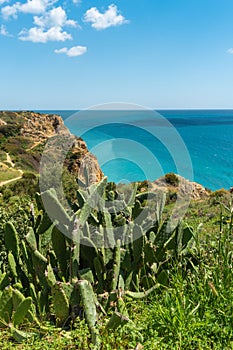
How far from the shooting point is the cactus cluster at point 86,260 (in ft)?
6.91

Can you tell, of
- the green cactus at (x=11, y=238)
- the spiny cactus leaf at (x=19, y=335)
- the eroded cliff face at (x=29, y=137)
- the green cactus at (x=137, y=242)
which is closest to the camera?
the spiny cactus leaf at (x=19, y=335)

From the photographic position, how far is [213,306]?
6.41 feet

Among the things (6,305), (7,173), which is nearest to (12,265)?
(6,305)

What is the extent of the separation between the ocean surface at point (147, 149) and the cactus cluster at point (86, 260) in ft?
1.68

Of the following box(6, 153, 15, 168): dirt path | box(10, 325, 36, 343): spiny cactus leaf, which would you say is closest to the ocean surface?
box(10, 325, 36, 343): spiny cactus leaf

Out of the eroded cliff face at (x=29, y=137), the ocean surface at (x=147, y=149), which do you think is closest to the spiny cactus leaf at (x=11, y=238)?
the ocean surface at (x=147, y=149)

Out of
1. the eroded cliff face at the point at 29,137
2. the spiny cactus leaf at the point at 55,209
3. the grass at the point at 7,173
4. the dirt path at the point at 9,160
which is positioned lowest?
the grass at the point at 7,173

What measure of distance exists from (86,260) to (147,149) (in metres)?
0.96

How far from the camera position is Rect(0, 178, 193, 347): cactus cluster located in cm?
211

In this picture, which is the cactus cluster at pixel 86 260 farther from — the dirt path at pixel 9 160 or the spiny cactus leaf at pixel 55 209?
the dirt path at pixel 9 160

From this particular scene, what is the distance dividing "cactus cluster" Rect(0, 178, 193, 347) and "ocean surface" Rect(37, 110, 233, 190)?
512 mm

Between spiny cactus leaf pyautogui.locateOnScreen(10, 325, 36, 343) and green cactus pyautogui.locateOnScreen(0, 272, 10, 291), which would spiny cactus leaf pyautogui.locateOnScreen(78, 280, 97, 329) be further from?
green cactus pyautogui.locateOnScreen(0, 272, 10, 291)

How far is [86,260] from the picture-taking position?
2.50 metres

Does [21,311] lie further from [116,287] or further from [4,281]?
[116,287]
